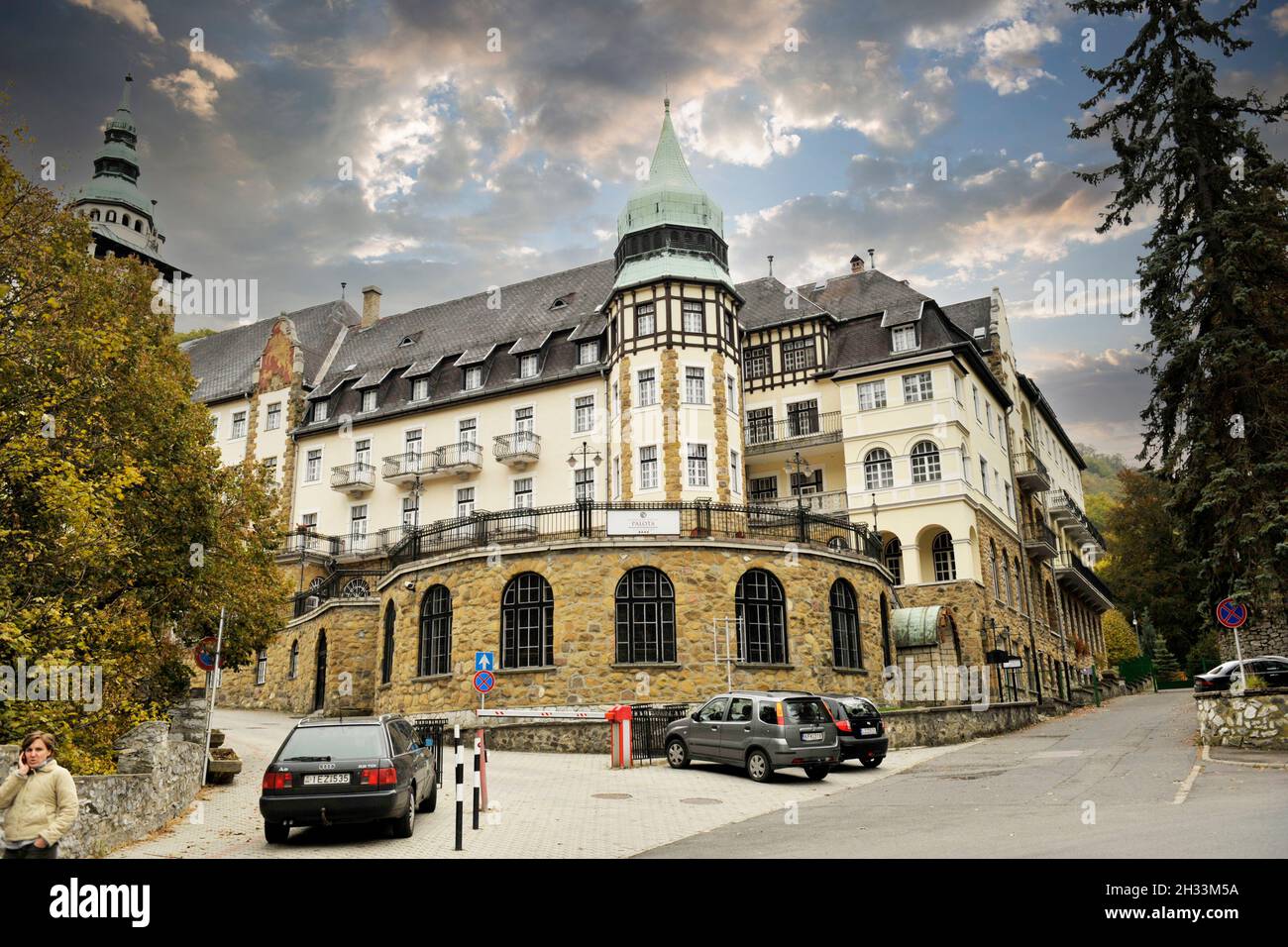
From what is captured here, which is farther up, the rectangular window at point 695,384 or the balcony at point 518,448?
the rectangular window at point 695,384

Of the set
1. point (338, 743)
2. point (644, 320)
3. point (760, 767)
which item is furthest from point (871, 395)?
point (338, 743)

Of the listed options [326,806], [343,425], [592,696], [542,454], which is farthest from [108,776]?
[343,425]

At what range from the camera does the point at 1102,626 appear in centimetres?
6481

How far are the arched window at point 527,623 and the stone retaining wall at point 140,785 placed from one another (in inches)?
412

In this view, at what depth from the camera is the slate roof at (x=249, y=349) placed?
5550cm

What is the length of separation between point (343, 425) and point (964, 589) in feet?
104

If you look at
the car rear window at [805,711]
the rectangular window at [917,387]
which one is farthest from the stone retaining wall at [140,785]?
the rectangular window at [917,387]

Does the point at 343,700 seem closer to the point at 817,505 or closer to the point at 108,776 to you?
the point at 817,505

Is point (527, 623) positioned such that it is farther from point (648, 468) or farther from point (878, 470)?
point (878, 470)

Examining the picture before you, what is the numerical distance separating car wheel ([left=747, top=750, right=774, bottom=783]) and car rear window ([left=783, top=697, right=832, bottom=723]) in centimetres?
85

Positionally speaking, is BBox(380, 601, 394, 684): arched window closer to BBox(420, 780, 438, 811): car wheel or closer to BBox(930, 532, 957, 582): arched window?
BBox(420, 780, 438, 811): car wheel

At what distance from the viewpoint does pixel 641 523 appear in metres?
27.1

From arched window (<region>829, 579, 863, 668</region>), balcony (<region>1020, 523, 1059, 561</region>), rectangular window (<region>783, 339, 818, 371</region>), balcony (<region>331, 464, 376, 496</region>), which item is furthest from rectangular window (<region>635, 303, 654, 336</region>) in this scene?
balcony (<region>1020, 523, 1059, 561</region>)

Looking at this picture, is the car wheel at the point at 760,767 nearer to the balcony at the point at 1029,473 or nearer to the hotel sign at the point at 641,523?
the hotel sign at the point at 641,523
